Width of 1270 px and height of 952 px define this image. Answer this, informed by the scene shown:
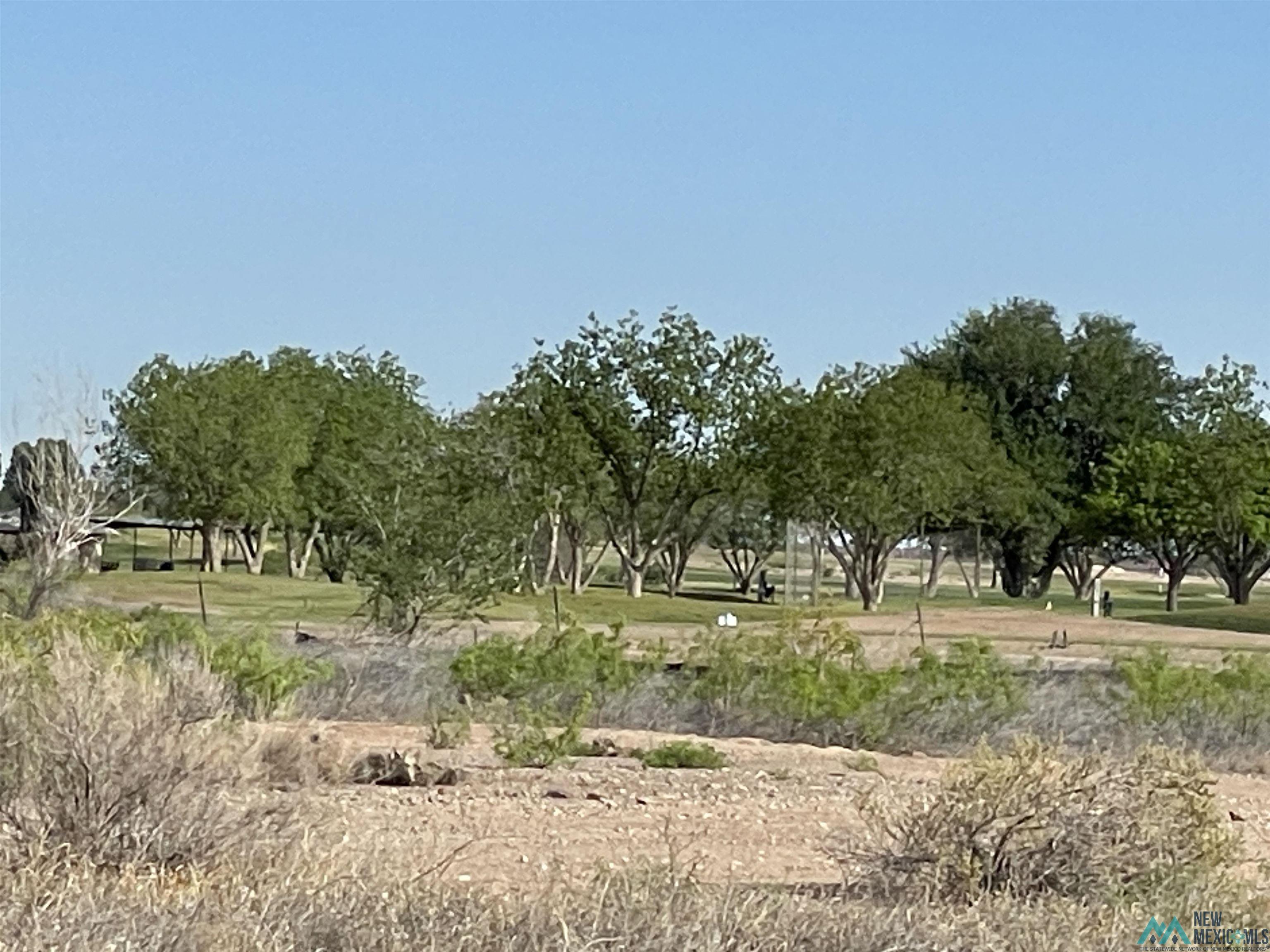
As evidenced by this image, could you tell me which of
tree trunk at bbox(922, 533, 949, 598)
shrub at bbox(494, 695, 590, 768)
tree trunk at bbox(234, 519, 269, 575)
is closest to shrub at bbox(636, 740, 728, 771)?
shrub at bbox(494, 695, 590, 768)

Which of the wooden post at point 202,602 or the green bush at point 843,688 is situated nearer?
the green bush at point 843,688

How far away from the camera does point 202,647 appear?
60.4 feet

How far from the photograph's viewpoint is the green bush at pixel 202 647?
684 inches

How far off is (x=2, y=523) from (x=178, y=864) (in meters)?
71.0

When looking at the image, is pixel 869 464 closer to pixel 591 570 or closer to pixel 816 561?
pixel 816 561

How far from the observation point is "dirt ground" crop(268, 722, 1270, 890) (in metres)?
10.6

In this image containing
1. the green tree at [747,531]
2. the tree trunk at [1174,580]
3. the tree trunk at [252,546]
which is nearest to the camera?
the green tree at [747,531]

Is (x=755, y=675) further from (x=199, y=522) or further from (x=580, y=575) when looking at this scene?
(x=199, y=522)

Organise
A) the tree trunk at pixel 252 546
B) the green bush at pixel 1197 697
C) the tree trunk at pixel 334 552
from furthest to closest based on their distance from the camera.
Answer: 1. the tree trunk at pixel 252 546
2. the tree trunk at pixel 334 552
3. the green bush at pixel 1197 697

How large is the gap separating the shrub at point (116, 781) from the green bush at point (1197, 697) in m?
12.3

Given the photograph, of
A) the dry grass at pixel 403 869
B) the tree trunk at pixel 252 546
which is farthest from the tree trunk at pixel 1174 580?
the dry grass at pixel 403 869

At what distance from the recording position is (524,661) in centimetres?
1978

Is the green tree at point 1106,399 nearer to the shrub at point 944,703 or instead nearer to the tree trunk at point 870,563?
the tree trunk at point 870,563

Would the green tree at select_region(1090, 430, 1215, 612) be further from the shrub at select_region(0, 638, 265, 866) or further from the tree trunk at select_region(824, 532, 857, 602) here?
the shrub at select_region(0, 638, 265, 866)
